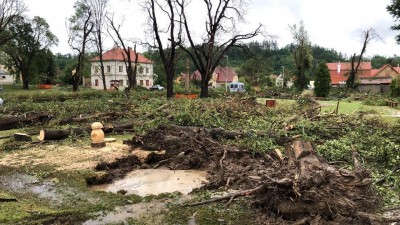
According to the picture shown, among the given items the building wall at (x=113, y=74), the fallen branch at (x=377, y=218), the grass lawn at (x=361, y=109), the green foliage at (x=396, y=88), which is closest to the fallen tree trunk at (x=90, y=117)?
the grass lawn at (x=361, y=109)

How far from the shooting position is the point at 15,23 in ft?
139

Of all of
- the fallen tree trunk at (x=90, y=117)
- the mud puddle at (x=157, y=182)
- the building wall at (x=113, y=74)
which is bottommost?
the mud puddle at (x=157, y=182)

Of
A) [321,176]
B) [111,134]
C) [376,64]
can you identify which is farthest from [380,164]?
[376,64]

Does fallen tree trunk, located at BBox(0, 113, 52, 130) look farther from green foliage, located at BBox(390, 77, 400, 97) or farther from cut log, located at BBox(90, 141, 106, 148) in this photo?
green foliage, located at BBox(390, 77, 400, 97)

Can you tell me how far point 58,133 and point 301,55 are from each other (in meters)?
40.7

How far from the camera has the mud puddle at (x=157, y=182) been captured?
6.61m

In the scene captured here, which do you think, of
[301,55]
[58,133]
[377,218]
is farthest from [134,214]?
[301,55]

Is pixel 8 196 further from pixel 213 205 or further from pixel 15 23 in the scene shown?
pixel 15 23

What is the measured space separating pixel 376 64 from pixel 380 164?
101m

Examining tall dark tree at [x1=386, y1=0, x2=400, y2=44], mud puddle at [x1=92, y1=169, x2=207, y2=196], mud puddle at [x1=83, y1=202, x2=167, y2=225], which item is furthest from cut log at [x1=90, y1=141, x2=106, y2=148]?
tall dark tree at [x1=386, y1=0, x2=400, y2=44]

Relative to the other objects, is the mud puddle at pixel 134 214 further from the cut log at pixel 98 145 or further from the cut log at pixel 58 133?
the cut log at pixel 58 133

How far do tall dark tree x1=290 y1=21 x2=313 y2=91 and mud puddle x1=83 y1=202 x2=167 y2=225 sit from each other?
42.9m

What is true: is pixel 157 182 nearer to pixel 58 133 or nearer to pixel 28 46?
pixel 58 133

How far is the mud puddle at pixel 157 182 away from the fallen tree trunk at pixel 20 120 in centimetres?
886
